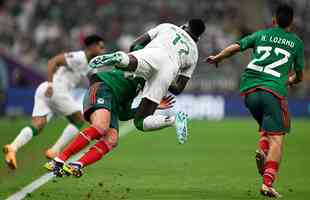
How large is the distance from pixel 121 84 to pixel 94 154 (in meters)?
1.15

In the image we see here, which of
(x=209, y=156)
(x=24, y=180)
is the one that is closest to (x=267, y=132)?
(x=24, y=180)

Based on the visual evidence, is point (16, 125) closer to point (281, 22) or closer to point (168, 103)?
point (168, 103)

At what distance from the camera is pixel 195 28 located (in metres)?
11.8

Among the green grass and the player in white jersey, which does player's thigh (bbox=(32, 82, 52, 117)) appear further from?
the green grass

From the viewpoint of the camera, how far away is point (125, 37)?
2991 centimetres

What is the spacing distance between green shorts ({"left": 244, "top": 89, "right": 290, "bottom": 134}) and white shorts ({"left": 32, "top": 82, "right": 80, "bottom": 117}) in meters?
5.59

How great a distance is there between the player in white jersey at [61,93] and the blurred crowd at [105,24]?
13159mm

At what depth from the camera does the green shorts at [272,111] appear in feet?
34.5

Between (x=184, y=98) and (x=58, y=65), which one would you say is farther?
(x=184, y=98)

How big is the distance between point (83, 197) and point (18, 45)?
68.8 ft

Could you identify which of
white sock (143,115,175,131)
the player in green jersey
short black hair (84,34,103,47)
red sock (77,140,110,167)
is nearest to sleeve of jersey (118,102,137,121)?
the player in green jersey

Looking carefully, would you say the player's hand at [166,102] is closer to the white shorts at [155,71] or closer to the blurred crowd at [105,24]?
the white shorts at [155,71]

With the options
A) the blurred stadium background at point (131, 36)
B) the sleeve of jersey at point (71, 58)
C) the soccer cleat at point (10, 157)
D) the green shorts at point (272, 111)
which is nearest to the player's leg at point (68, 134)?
the sleeve of jersey at point (71, 58)

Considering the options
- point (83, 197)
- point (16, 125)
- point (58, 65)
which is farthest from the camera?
point (16, 125)
